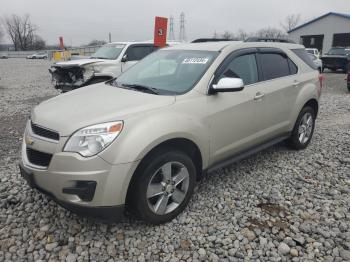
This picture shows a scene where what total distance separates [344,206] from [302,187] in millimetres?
546

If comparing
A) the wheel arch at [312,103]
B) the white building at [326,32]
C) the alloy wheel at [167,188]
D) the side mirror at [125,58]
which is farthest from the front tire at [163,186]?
the white building at [326,32]

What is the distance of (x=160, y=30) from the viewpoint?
851 centimetres

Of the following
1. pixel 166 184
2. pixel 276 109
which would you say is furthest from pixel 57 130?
pixel 276 109

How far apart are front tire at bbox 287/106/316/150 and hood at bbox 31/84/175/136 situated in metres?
2.60

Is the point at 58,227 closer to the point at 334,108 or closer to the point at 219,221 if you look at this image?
the point at 219,221

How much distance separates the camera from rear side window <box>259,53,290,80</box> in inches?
168

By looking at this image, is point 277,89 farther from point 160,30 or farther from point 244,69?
point 160,30

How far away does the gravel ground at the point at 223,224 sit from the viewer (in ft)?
9.29

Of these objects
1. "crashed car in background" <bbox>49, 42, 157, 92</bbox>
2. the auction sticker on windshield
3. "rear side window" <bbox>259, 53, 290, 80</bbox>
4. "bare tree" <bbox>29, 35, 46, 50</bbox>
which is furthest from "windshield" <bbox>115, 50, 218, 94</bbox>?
"bare tree" <bbox>29, 35, 46, 50</bbox>

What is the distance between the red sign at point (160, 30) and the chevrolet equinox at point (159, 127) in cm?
416

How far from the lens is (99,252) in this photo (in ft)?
9.30

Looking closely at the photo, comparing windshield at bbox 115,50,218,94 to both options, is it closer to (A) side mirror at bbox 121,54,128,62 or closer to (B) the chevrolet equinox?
(B) the chevrolet equinox

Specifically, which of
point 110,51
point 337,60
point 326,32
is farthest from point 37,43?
point 110,51

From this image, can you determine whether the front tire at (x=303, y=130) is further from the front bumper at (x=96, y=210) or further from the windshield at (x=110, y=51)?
the windshield at (x=110, y=51)
